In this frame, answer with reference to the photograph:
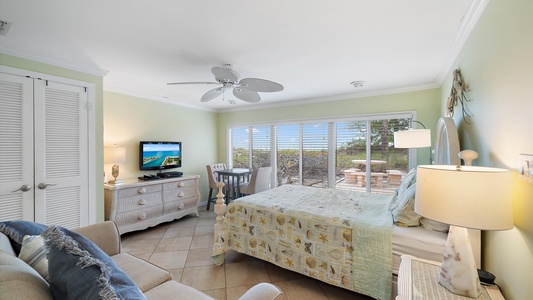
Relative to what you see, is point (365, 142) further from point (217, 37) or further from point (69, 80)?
point (69, 80)

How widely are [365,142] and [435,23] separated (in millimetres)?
2329

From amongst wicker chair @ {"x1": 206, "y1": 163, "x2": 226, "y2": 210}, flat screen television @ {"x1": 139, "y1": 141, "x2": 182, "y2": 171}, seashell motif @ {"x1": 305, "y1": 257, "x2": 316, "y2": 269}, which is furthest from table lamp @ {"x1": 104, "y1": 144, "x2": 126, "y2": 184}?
seashell motif @ {"x1": 305, "y1": 257, "x2": 316, "y2": 269}

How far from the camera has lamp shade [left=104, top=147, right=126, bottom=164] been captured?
3.23 metres

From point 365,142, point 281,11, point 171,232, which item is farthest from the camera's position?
point 365,142

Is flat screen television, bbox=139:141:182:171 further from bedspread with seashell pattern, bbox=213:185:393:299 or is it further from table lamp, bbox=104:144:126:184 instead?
bedspread with seashell pattern, bbox=213:185:393:299

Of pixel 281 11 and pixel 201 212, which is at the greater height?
pixel 281 11

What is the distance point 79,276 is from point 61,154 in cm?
259

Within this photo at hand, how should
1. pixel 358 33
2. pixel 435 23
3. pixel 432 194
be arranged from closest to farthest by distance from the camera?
pixel 432 194, pixel 435 23, pixel 358 33

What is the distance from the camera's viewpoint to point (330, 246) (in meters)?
1.92

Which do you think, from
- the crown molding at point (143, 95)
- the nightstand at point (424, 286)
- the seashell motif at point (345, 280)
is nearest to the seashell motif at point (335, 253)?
the seashell motif at point (345, 280)

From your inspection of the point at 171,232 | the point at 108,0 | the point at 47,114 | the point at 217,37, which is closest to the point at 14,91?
the point at 47,114

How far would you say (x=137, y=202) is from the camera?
Result: 11.0 feet

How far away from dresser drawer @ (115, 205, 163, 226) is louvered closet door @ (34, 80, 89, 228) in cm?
46

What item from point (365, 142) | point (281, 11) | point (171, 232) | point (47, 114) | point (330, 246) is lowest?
point (171, 232)
